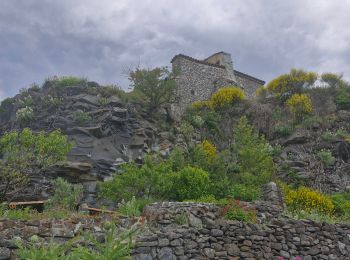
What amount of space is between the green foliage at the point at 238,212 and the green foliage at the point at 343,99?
22.5 metres

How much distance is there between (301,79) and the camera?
33969mm

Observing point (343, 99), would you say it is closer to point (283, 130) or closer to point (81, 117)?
point (283, 130)

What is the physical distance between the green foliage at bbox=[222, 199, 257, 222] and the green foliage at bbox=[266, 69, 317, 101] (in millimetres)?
22530

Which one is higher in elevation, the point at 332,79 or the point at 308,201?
the point at 332,79

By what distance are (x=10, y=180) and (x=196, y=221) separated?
7342 millimetres

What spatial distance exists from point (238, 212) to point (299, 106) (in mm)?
20880

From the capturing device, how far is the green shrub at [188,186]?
17875 millimetres

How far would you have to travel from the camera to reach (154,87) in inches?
1195

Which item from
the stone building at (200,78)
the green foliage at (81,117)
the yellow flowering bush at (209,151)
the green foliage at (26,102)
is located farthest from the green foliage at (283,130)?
the green foliage at (26,102)

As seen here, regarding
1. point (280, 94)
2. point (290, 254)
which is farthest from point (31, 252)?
point (280, 94)

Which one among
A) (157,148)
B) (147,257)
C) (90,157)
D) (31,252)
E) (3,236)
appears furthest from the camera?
(157,148)

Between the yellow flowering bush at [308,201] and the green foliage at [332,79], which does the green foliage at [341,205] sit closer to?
the yellow flowering bush at [308,201]

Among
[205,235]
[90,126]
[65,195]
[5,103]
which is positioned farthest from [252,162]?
[5,103]

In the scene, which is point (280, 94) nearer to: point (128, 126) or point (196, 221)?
point (128, 126)
